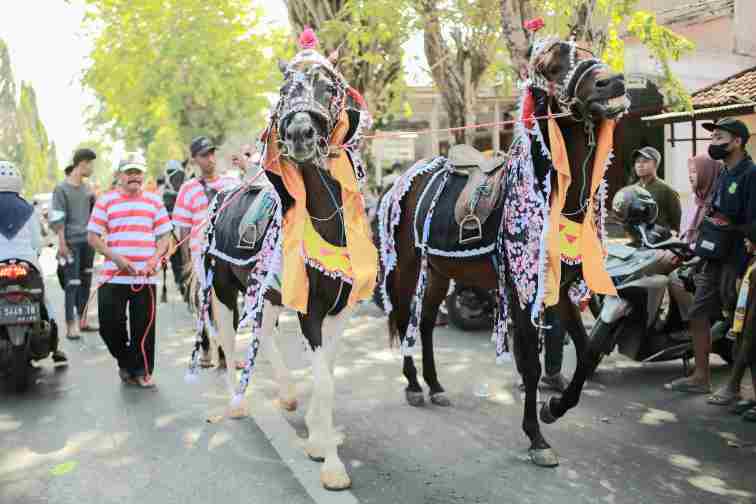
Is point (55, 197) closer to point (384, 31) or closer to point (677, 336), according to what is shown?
point (384, 31)

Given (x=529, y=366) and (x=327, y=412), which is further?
(x=529, y=366)

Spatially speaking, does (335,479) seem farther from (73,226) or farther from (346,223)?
(73,226)

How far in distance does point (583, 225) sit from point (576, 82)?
0.95m

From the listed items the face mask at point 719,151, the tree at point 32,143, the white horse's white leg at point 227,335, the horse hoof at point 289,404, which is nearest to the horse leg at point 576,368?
the face mask at point 719,151

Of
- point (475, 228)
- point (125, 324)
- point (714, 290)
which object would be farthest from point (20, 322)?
point (714, 290)

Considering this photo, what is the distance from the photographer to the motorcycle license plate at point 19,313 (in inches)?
284

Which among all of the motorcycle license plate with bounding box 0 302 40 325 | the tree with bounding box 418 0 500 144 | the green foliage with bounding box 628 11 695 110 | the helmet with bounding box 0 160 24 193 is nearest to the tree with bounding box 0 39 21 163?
the tree with bounding box 418 0 500 144

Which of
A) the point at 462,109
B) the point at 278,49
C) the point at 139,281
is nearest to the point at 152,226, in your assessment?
the point at 139,281

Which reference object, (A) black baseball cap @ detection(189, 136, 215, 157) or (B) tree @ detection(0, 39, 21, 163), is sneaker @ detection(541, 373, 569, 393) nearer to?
(A) black baseball cap @ detection(189, 136, 215, 157)

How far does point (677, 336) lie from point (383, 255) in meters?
2.67

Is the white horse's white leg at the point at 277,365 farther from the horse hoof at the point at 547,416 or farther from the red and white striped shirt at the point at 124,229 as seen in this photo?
the horse hoof at the point at 547,416

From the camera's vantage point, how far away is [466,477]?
4.84 meters

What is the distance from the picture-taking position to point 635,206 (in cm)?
694

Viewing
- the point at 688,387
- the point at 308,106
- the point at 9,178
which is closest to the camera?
the point at 308,106
